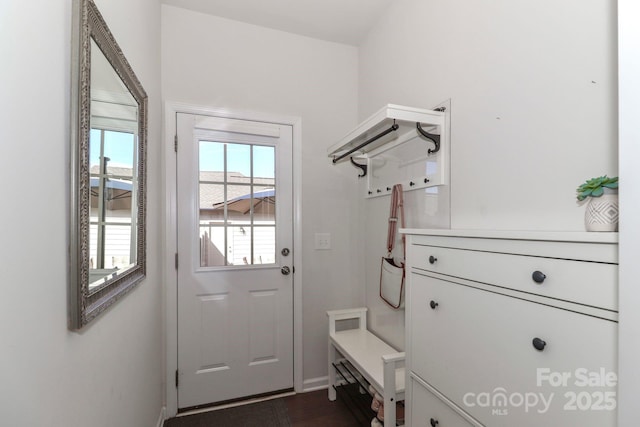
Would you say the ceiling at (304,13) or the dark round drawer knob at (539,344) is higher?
the ceiling at (304,13)

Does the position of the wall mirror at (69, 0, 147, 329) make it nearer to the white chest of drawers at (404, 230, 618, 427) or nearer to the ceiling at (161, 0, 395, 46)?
the ceiling at (161, 0, 395, 46)

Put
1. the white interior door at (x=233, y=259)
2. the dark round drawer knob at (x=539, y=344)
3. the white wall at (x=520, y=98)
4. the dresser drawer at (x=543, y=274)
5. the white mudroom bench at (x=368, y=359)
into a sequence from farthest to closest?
the white interior door at (x=233, y=259), the white mudroom bench at (x=368, y=359), the white wall at (x=520, y=98), the dark round drawer knob at (x=539, y=344), the dresser drawer at (x=543, y=274)

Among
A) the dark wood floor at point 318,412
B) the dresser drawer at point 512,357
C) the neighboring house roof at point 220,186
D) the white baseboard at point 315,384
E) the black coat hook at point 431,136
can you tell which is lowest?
the dark wood floor at point 318,412

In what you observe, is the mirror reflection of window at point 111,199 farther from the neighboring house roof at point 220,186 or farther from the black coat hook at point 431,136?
the black coat hook at point 431,136

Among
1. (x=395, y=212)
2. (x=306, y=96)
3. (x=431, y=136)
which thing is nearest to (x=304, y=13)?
(x=306, y=96)

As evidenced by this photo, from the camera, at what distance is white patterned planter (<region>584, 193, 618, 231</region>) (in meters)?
0.76

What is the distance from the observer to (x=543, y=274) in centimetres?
84

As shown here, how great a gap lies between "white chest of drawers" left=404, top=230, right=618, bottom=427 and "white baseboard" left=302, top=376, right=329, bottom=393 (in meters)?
1.15

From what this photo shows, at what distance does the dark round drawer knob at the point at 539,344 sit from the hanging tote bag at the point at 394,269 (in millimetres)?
936

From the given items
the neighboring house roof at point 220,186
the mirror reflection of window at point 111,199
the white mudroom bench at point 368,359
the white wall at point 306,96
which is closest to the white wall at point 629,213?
the white mudroom bench at point 368,359

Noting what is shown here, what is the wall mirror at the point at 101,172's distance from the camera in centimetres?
81

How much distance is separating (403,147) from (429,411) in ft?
4.49

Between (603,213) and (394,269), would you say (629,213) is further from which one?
(394,269)

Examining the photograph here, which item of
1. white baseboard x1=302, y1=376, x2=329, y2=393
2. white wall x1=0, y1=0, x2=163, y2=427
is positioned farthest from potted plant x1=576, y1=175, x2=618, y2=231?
white baseboard x1=302, y1=376, x2=329, y2=393
